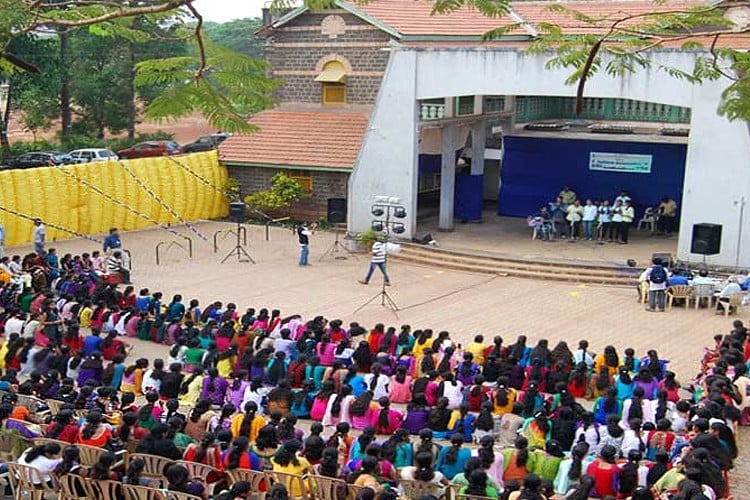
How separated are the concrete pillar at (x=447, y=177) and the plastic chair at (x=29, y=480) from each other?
60.3 feet

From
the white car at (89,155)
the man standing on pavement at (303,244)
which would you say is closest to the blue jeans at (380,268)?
the man standing on pavement at (303,244)

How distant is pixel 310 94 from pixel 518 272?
987 cm

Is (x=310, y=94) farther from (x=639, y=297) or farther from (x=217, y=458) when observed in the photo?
(x=217, y=458)

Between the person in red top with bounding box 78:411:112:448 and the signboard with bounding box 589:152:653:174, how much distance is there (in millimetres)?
20608

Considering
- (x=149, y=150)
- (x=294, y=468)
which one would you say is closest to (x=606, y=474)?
(x=294, y=468)

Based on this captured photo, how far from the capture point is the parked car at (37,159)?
111ft

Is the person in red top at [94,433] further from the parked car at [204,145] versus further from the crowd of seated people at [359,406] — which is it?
the parked car at [204,145]

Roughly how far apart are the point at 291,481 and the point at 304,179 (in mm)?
19293

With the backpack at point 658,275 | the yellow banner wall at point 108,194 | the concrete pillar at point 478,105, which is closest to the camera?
the backpack at point 658,275

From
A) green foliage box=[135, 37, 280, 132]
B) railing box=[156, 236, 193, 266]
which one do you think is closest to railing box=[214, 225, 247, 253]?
railing box=[156, 236, 193, 266]

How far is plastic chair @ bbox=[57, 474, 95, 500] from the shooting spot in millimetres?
9141

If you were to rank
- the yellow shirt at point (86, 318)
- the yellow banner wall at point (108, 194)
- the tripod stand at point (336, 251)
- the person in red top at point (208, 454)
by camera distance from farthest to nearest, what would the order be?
the tripod stand at point (336, 251)
the yellow banner wall at point (108, 194)
the yellow shirt at point (86, 318)
the person in red top at point (208, 454)

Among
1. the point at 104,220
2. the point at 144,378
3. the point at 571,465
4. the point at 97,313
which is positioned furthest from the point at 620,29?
the point at 104,220

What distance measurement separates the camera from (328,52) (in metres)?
28.7
